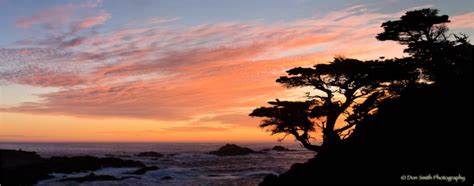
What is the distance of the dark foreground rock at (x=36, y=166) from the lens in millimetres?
42344

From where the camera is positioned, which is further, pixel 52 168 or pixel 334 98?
pixel 52 168

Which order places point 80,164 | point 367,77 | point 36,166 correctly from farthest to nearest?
point 80,164 < point 36,166 < point 367,77

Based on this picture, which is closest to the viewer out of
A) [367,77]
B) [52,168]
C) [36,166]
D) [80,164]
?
[367,77]

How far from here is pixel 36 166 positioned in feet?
173

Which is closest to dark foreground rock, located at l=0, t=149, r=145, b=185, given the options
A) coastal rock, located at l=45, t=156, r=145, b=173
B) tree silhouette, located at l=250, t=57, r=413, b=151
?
coastal rock, located at l=45, t=156, r=145, b=173

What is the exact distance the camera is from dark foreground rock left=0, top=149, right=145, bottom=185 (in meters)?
42.3

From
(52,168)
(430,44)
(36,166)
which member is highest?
(430,44)

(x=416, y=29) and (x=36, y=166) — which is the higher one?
(x=416, y=29)

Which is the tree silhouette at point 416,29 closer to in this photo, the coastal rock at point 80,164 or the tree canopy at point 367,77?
the tree canopy at point 367,77

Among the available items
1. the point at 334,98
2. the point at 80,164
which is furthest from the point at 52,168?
the point at 334,98

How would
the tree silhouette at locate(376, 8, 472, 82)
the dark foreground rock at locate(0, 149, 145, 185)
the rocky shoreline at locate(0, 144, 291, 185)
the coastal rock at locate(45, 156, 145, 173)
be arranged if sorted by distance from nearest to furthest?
the tree silhouette at locate(376, 8, 472, 82)
the dark foreground rock at locate(0, 149, 145, 185)
the rocky shoreline at locate(0, 144, 291, 185)
the coastal rock at locate(45, 156, 145, 173)

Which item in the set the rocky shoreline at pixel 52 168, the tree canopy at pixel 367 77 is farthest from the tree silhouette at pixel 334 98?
the rocky shoreline at pixel 52 168

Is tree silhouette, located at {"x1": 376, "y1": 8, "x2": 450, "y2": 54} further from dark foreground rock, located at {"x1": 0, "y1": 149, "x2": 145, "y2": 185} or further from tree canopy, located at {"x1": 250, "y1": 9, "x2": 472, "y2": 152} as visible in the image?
dark foreground rock, located at {"x1": 0, "y1": 149, "x2": 145, "y2": 185}

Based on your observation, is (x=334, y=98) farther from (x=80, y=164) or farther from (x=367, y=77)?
(x=80, y=164)
